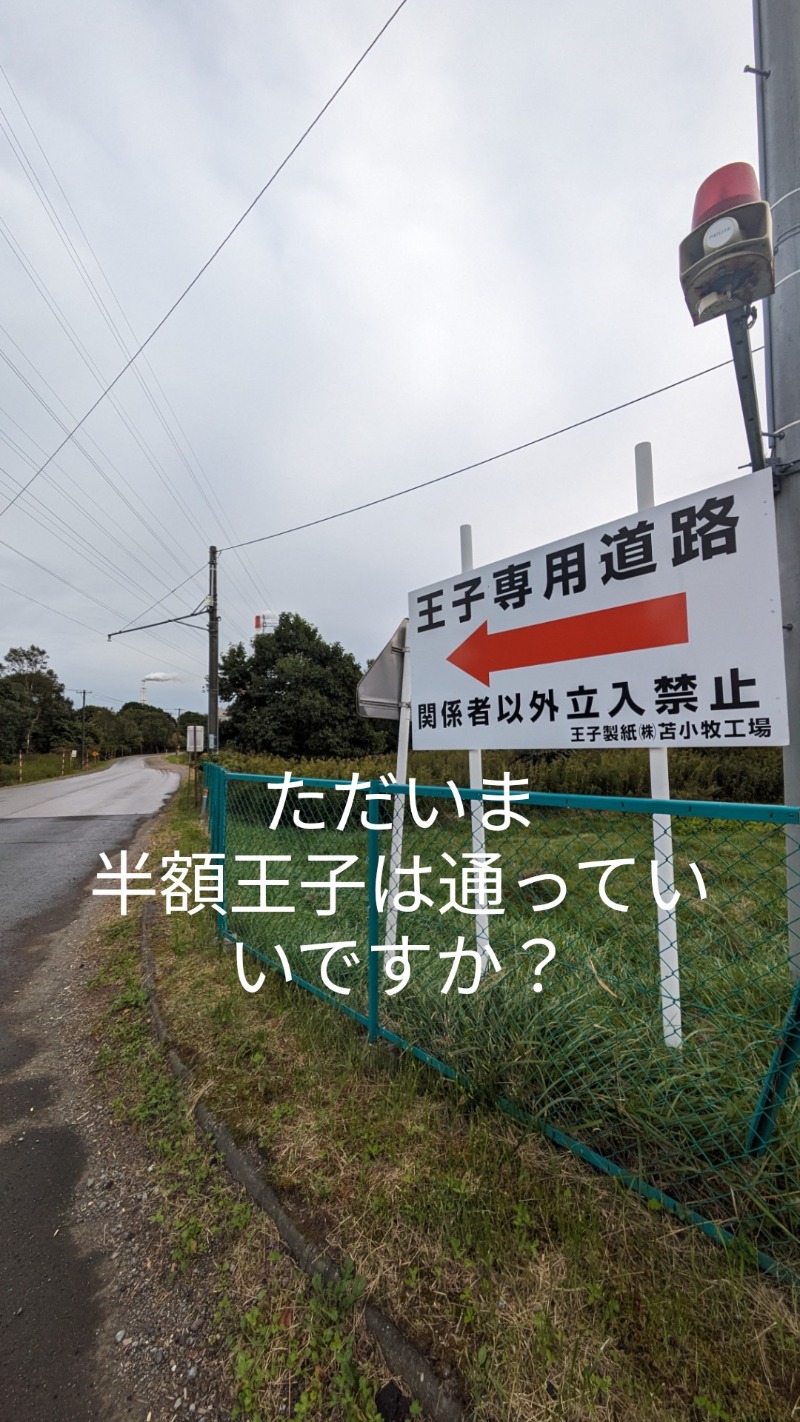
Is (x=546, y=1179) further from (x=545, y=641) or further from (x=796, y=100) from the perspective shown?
(x=796, y=100)

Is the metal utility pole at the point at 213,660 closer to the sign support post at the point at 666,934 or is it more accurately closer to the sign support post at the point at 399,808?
the sign support post at the point at 399,808

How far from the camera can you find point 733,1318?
129cm

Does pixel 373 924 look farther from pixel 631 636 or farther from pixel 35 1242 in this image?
pixel 631 636

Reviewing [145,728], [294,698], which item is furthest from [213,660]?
[145,728]

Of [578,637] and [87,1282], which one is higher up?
[578,637]

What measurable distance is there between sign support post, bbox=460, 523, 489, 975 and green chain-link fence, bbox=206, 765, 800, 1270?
0.04ft

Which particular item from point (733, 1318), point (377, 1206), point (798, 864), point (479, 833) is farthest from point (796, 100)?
point (377, 1206)

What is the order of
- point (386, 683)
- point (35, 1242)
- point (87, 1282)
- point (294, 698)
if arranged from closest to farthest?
1. point (87, 1282)
2. point (35, 1242)
3. point (386, 683)
4. point (294, 698)

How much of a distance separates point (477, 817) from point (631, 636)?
1.04 meters

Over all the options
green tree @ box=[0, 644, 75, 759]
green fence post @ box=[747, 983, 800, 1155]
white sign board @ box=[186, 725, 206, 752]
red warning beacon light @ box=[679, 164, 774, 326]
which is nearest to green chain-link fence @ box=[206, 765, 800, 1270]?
green fence post @ box=[747, 983, 800, 1155]

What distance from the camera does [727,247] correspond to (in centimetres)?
182

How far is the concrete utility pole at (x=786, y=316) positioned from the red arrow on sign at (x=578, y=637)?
1.32 feet

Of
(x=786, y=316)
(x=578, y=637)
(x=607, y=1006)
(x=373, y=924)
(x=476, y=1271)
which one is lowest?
(x=476, y=1271)

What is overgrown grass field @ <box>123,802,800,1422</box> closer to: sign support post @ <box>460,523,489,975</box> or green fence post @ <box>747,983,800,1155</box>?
green fence post @ <box>747,983,800,1155</box>
